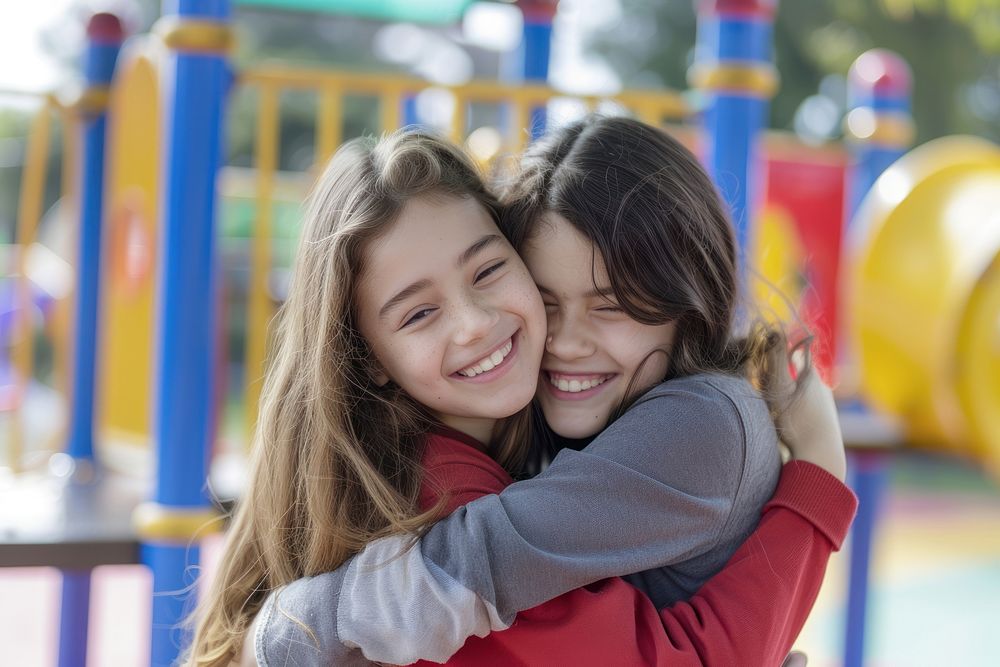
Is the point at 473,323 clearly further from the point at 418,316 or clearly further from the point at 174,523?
the point at 174,523

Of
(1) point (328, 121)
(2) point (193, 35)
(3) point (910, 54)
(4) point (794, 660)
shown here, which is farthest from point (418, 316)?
(3) point (910, 54)

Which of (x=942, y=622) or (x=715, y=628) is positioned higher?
(x=715, y=628)

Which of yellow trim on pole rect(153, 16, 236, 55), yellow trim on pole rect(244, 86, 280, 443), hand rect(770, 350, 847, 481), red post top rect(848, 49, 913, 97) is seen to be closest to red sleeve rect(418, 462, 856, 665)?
hand rect(770, 350, 847, 481)

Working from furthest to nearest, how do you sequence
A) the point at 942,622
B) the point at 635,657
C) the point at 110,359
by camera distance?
the point at 942,622
the point at 110,359
the point at 635,657

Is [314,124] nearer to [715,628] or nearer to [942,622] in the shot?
[942,622]

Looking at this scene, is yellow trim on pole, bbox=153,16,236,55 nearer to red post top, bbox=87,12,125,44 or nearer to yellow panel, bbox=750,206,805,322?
red post top, bbox=87,12,125,44

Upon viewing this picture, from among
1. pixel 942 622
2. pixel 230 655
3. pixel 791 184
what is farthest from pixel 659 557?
pixel 791 184

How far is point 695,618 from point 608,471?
0.25m

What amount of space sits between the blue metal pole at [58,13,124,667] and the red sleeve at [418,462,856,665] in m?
2.22

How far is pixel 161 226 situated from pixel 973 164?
4.52m

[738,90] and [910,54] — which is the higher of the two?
[910,54]

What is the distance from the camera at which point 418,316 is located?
1750 millimetres

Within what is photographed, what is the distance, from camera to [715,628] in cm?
157

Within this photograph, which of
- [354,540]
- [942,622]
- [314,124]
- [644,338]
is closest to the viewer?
[354,540]
